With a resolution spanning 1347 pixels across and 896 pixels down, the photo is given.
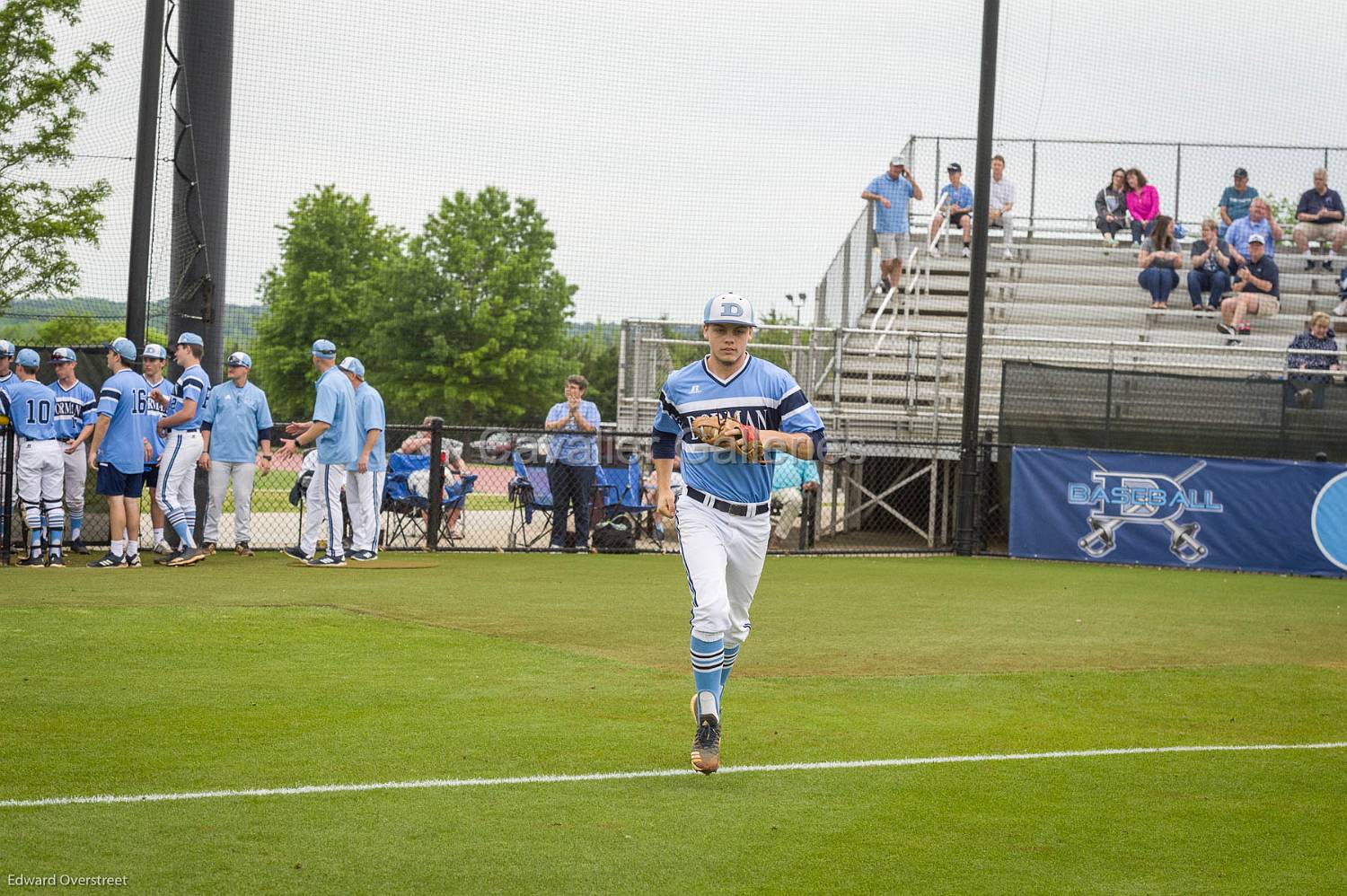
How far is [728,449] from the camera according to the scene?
671cm

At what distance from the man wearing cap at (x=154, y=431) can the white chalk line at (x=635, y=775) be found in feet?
31.2

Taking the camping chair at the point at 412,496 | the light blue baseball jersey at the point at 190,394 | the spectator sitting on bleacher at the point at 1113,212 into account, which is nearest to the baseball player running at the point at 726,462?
the light blue baseball jersey at the point at 190,394

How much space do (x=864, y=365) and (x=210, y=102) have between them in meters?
11.1

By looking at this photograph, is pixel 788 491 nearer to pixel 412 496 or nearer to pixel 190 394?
pixel 412 496

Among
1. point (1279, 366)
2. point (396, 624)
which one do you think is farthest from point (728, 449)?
point (1279, 366)

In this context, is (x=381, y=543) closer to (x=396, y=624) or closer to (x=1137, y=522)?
(x=396, y=624)

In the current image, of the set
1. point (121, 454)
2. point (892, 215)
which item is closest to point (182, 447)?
point (121, 454)

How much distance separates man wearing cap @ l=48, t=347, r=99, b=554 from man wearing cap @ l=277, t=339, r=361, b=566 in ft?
7.04

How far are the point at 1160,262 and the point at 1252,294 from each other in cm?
173

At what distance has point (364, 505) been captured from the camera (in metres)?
15.4

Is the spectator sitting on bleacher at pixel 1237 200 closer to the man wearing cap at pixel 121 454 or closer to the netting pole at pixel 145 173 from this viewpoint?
the netting pole at pixel 145 173

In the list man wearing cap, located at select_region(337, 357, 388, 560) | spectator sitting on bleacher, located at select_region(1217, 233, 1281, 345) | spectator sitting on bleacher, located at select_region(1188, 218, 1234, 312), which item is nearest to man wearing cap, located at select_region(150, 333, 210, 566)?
man wearing cap, located at select_region(337, 357, 388, 560)

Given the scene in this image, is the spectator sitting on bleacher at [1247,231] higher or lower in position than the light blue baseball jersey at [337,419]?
higher

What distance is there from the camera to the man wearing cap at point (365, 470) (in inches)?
586
